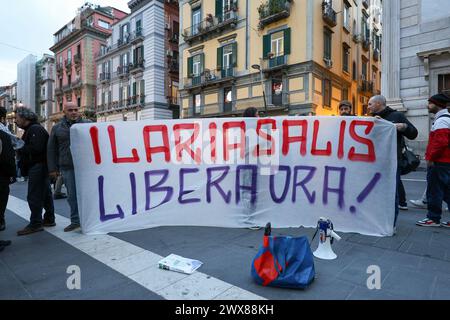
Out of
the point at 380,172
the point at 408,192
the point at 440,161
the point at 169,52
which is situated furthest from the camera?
the point at 169,52

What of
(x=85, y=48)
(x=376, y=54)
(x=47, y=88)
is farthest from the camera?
(x=47, y=88)

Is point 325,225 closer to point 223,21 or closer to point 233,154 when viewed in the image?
point 233,154

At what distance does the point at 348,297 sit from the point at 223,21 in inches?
934

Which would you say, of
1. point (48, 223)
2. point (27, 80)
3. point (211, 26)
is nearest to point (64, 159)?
point (48, 223)

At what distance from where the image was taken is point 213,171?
3.99 metres

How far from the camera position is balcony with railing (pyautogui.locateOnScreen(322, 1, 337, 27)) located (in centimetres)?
1997

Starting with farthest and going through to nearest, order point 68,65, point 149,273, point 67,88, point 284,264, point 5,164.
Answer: point 67,88 < point 68,65 < point 5,164 < point 149,273 < point 284,264

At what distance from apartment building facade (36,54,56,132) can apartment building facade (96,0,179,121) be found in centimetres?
2131

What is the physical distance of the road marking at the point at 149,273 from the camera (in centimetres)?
228

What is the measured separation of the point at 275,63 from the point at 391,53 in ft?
24.5

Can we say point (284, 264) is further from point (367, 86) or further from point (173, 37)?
point (173, 37)

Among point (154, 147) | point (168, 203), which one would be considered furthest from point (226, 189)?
point (154, 147)

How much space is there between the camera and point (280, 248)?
248 cm

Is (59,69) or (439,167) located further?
(59,69)
